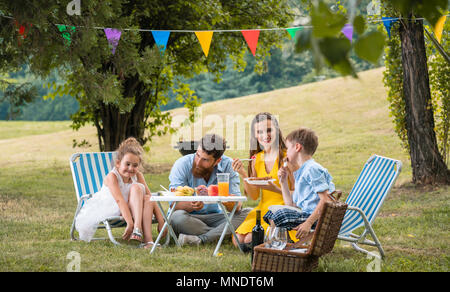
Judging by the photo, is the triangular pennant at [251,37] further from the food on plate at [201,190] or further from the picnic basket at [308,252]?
the picnic basket at [308,252]

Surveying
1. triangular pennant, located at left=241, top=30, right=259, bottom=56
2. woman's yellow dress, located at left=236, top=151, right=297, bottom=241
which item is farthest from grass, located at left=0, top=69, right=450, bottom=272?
triangular pennant, located at left=241, top=30, right=259, bottom=56

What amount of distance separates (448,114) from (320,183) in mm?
Result: 5031

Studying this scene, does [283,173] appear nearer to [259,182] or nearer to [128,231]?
[259,182]

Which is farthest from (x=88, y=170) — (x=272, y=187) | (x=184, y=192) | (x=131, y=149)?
(x=272, y=187)

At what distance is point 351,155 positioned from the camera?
1375 centimetres

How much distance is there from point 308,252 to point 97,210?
6.40 feet

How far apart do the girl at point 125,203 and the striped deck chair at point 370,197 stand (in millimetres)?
1480

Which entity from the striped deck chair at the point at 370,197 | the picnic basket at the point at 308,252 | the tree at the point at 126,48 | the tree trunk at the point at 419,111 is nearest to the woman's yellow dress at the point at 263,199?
the striped deck chair at the point at 370,197

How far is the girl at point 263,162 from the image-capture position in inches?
159

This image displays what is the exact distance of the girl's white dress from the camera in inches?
170

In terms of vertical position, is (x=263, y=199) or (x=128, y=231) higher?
(x=263, y=199)

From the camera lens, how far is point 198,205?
425 cm

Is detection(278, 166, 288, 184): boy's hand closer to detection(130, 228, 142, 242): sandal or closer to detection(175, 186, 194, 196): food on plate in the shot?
detection(175, 186, 194, 196): food on plate
